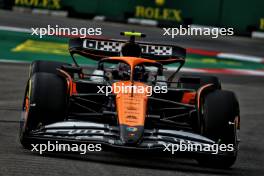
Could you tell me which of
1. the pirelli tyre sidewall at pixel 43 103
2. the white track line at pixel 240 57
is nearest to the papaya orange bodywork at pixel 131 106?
the pirelli tyre sidewall at pixel 43 103

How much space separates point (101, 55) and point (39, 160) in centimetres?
295

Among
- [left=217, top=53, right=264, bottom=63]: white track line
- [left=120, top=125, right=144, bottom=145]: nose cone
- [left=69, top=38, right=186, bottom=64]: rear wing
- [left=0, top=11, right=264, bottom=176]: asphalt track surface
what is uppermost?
[left=69, top=38, right=186, bottom=64]: rear wing

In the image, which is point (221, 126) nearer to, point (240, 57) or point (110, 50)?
point (110, 50)

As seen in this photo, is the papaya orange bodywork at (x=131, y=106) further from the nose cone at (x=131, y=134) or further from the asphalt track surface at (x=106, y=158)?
the asphalt track surface at (x=106, y=158)

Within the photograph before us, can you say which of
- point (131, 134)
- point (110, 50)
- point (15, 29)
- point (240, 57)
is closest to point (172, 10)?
point (240, 57)

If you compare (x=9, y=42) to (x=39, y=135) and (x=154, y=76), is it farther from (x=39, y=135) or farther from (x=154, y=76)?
(x=39, y=135)

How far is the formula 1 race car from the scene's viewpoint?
872 centimetres

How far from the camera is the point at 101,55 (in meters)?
11.0

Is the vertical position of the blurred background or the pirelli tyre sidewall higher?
the blurred background

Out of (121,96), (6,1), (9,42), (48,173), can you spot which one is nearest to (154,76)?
(121,96)

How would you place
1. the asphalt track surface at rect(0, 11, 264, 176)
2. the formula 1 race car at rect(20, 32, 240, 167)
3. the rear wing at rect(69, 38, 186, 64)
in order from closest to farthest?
the asphalt track surface at rect(0, 11, 264, 176) → the formula 1 race car at rect(20, 32, 240, 167) → the rear wing at rect(69, 38, 186, 64)

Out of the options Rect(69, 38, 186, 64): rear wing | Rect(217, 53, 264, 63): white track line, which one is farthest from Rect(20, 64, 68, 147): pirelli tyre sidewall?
Rect(217, 53, 264, 63): white track line

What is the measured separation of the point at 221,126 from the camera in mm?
8977

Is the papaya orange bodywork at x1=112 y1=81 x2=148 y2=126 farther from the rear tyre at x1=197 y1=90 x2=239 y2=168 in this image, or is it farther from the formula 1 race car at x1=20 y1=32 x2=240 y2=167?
the rear tyre at x1=197 y1=90 x2=239 y2=168
